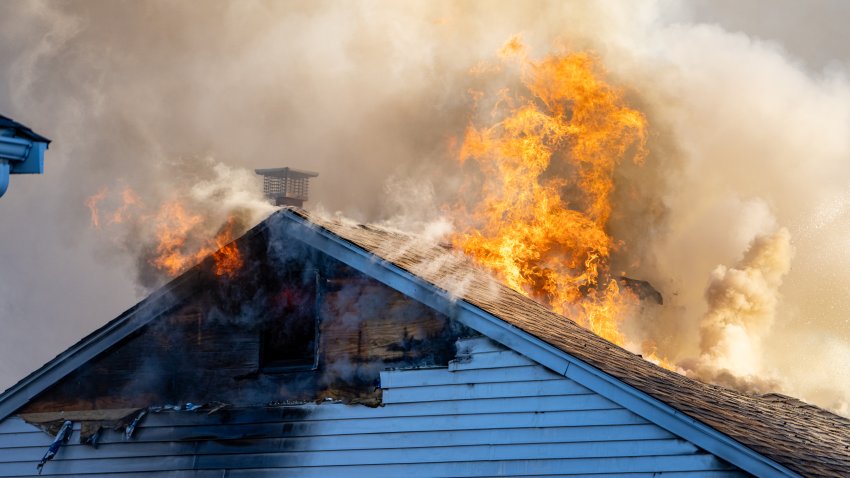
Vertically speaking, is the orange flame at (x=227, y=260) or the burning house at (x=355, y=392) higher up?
the orange flame at (x=227, y=260)

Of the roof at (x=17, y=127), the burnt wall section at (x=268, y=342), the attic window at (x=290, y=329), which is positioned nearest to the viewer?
the roof at (x=17, y=127)

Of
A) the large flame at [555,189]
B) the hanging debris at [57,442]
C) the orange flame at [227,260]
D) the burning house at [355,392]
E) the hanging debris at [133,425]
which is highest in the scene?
the large flame at [555,189]

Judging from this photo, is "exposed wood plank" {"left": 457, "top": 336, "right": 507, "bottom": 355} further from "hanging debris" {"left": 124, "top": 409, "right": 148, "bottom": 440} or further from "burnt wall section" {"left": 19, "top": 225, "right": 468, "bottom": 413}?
"hanging debris" {"left": 124, "top": 409, "right": 148, "bottom": 440}

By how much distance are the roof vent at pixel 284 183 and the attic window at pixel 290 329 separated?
24.0m

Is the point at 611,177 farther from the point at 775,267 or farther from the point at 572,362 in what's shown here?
the point at 572,362

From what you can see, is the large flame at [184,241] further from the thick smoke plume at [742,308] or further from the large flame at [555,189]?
the thick smoke plume at [742,308]

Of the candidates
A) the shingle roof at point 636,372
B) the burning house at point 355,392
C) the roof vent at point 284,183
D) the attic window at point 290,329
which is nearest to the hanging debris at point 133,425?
the burning house at point 355,392

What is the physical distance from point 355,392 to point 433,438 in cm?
110

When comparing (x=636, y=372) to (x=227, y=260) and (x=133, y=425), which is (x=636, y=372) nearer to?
(x=227, y=260)

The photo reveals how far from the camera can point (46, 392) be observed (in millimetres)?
12266

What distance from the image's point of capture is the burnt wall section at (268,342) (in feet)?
35.7

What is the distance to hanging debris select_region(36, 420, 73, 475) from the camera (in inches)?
470

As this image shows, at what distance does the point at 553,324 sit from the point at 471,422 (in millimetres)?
2838

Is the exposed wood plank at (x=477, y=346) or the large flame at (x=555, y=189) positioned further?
the large flame at (x=555, y=189)
